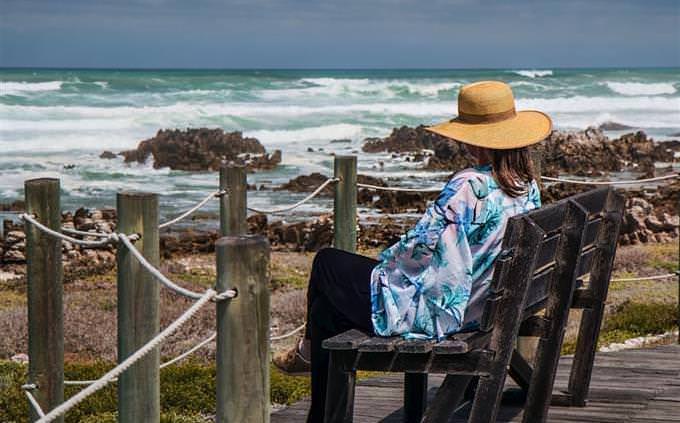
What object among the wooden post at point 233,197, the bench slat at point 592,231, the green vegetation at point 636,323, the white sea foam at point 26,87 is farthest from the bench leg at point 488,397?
the white sea foam at point 26,87

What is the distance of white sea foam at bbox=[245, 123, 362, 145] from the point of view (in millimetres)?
32938

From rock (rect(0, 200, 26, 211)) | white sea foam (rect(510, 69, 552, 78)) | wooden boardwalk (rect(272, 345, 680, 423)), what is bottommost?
rock (rect(0, 200, 26, 211))

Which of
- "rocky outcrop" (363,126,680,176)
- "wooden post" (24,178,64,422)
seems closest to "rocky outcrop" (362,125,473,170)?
"rocky outcrop" (363,126,680,176)

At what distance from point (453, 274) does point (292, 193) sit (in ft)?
73.6

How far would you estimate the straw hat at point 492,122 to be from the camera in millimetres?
3807

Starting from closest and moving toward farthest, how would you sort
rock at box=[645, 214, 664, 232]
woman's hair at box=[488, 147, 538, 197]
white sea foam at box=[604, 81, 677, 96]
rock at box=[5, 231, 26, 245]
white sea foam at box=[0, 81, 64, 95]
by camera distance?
woman's hair at box=[488, 147, 538, 197], rock at box=[5, 231, 26, 245], rock at box=[645, 214, 664, 232], white sea foam at box=[0, 81, 64, 95], white sea foam at box=[604, 81, 677, 96]

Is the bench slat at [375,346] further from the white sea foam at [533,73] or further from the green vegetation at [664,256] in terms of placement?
the white sea foam at [533,73]

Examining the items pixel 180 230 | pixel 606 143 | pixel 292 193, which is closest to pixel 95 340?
pixel 180 230

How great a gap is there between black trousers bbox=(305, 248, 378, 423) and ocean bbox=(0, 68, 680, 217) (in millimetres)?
20100

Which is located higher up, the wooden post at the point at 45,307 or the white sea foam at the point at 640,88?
the wooden post at the point at 45,307

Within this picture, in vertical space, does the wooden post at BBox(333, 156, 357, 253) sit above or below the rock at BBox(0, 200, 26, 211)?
above

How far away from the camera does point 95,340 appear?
11.2m

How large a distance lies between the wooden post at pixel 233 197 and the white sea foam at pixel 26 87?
94.8 feet

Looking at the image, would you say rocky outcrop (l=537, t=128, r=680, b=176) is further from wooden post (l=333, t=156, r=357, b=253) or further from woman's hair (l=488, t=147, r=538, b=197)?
woman's hair (l=488, t=147, r=538, b=197)
